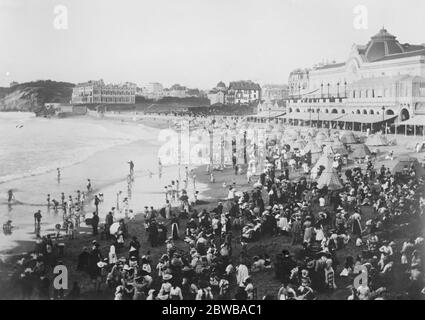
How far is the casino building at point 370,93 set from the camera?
2458cm

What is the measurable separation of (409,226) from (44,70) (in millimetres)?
9602

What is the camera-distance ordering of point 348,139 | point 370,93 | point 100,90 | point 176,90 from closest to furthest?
1. point 348,139
2. point 176,90
3. point 370,93
4. point 100,90

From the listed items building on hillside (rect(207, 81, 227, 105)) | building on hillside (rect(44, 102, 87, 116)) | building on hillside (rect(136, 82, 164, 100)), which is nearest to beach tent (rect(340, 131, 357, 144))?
building on hillside (rect(207, 81, 227, 105))

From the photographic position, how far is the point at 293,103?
3541 cm

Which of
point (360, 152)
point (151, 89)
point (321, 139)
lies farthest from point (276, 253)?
point (151, 89)

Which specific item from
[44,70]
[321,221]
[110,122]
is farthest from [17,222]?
[110,122]

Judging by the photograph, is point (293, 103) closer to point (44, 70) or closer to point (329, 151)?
point (329, 151)

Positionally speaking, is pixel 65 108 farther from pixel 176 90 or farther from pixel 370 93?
pixel 370 93

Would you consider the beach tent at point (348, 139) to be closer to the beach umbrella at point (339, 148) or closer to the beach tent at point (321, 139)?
the beach tent at point (321, 139)

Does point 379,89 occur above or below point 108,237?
above

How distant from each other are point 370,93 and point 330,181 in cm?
1654

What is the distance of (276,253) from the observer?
10.2m

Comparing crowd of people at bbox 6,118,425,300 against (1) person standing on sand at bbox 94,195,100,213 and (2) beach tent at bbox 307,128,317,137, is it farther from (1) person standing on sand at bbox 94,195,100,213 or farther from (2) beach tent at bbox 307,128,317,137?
(2) beach tent at bbox 307,128,317,137
